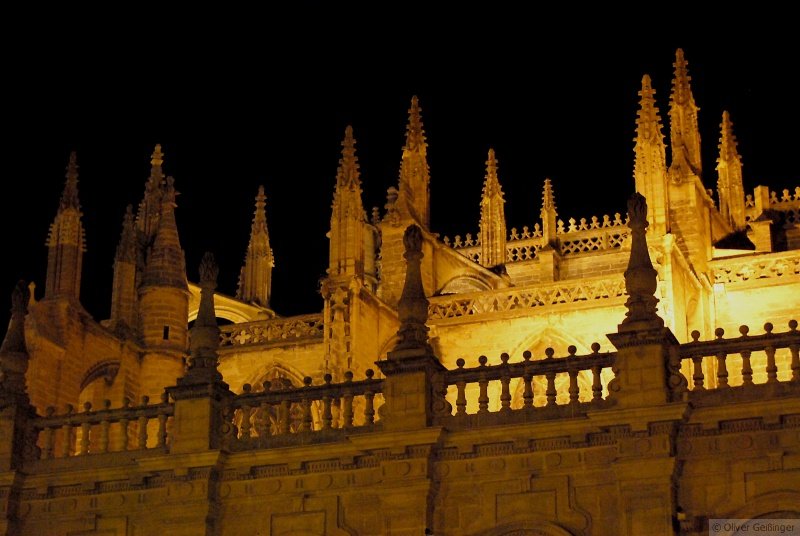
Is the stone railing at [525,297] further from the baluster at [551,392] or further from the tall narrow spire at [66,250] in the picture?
the baluster at [551,392]

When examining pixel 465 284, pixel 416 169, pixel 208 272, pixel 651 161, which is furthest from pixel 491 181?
pixel 208 272

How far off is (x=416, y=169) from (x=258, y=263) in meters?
8.90

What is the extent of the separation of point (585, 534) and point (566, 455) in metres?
0.92

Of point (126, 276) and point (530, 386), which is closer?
point (530, 386)

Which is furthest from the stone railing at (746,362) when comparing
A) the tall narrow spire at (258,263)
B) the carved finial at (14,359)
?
the tall narrow spire at (258,263)

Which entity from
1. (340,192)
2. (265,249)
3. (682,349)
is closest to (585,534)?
(682,349)

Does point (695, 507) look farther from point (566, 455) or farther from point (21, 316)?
point (21, 316)

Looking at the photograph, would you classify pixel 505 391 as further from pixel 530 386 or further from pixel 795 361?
pixel 795 361

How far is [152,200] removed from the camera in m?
33.9

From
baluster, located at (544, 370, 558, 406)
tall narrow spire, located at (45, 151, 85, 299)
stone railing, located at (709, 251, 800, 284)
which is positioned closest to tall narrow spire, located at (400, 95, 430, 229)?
stone railing, located at (709, 251, 800, 284)

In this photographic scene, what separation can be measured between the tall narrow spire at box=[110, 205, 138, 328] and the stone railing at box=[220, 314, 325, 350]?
4.23 meters

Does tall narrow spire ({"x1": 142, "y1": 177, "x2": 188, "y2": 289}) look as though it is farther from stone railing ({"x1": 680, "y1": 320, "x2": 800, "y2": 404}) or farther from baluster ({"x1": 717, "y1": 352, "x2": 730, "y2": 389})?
baluster ({"x1": 717, "y1": 352, "x2": 730, "y2": 389})

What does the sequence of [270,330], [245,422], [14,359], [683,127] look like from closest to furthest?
1. [245,422]
2. [14,359]
3. [683,127]
4. [270,330]

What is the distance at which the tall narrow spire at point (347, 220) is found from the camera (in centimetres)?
3406
